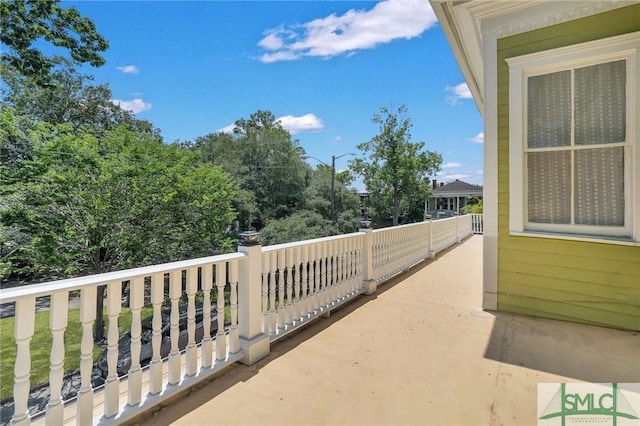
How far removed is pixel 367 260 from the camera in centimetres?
407

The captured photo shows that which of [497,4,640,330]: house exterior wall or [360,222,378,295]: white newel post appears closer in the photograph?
[497,4,640,330]: house exterior wall

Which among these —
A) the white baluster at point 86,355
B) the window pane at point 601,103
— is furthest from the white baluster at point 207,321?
the window pane at point 601,103

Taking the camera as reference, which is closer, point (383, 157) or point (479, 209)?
point (479, 209)

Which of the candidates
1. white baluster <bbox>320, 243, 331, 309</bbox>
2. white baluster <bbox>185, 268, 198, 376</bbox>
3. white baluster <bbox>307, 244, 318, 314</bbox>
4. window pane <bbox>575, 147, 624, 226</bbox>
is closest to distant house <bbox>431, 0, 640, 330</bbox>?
window pane <bbox>575, 147, 624, 226</bbox>

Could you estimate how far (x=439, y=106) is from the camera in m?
14.8

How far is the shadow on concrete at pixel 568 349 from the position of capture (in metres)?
2.22

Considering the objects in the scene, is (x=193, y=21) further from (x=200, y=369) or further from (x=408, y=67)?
(x=200, y=369)

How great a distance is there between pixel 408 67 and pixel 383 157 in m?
11.1

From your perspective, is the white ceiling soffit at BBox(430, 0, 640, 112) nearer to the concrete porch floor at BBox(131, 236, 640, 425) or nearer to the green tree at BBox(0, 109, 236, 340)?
the concrete porch floor at BBox(131, 236, 640, 425)

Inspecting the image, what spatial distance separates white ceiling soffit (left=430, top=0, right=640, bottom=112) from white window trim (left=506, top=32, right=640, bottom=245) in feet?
1.14

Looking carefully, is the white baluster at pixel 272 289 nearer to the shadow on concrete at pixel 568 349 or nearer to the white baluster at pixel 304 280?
the white baluster at pixel 304 280

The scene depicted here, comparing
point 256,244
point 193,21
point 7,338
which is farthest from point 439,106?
point 7,338

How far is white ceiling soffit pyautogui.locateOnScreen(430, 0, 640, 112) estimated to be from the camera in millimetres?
2992

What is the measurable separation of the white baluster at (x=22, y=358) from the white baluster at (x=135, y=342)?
Result: 1.40ft
